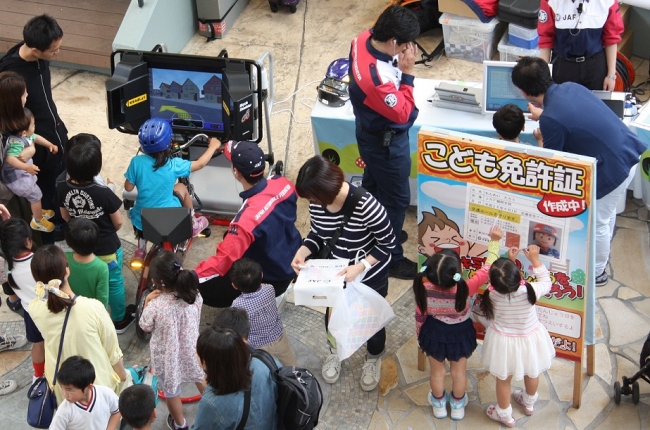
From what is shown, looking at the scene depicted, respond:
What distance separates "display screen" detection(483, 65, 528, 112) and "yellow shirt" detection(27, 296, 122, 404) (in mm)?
3334

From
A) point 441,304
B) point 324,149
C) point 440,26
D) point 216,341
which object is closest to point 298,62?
point 440,26

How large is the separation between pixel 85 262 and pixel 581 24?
4211 mm

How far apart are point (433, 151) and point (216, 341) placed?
5.81 feet

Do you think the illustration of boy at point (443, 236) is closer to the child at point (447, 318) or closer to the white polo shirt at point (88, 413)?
the child at point (447, 318)

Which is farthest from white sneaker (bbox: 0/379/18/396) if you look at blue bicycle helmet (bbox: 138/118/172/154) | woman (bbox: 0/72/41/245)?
blue bicycle helmet (bbox: 138/118/172/154)

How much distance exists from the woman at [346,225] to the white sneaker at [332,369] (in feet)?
2.04

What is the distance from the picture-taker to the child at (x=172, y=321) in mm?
4594

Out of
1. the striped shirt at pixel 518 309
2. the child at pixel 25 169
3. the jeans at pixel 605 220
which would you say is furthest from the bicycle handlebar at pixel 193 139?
A: the jeans at pixel 605 220

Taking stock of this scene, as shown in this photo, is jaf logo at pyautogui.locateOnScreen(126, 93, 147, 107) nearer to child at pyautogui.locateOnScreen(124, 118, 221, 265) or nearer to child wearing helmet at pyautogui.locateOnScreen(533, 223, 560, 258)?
child at pyautogui.locateOnScreen(124, 118, 221, 265)

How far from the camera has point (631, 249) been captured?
257 inches

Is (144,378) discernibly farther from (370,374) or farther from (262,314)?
(370,374)

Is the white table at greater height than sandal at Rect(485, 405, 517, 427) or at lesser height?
greater

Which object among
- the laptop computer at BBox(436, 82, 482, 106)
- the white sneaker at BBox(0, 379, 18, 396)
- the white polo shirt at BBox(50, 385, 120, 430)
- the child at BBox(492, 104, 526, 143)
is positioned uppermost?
the child at BBox(492, 104, 526, 143)

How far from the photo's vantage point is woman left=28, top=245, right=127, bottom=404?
4508mm
